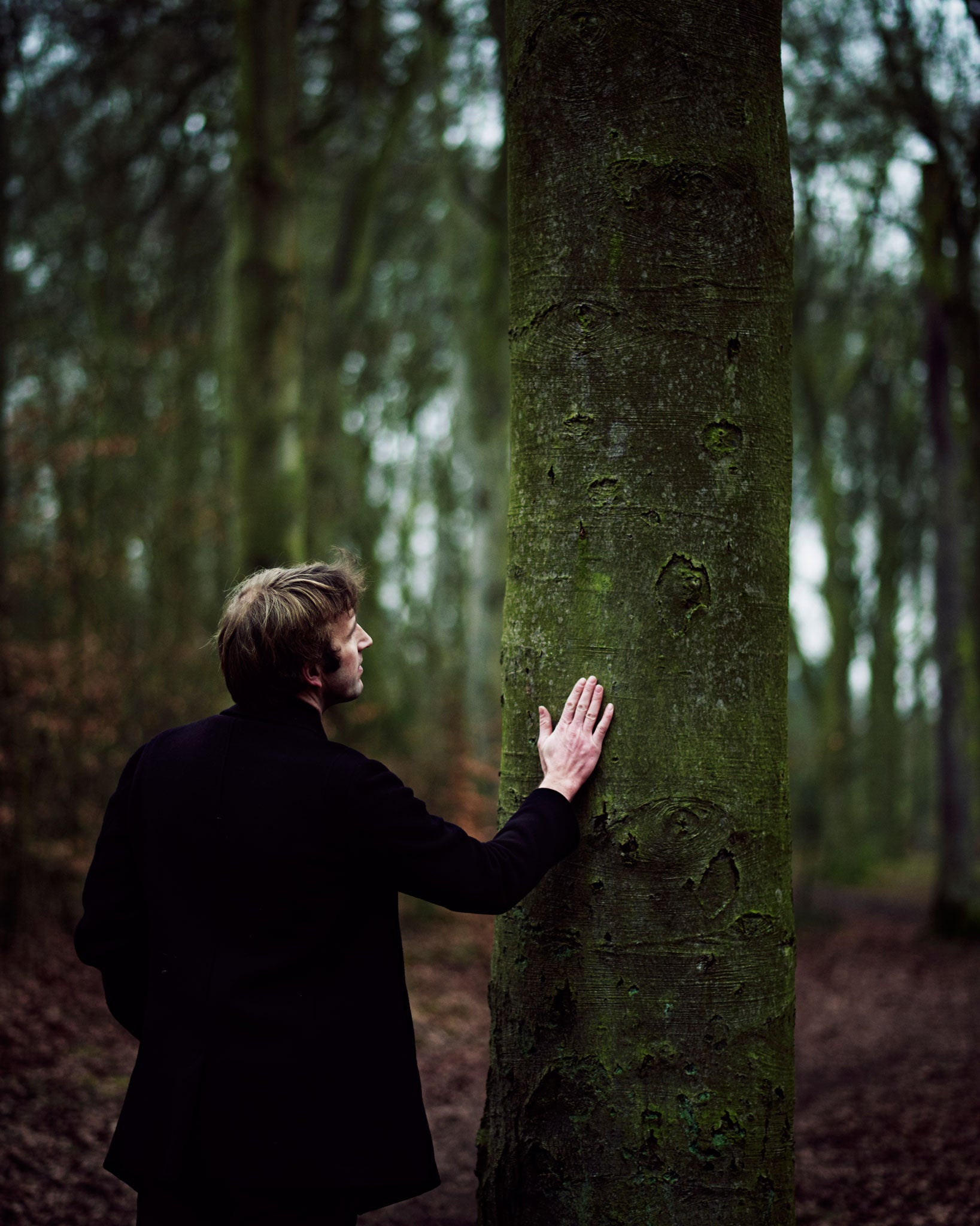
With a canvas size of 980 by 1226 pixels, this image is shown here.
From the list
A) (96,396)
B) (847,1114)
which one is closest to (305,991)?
(847,1114)

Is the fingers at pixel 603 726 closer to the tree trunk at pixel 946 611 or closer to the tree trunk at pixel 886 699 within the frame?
the tree trunk at pixel 946 611

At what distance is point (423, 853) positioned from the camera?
204 cm

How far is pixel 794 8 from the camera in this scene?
10922 millimetres

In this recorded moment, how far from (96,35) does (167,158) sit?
4.01ft

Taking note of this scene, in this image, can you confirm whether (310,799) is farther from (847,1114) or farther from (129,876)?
(847,1114)

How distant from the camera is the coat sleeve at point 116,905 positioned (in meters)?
2.19

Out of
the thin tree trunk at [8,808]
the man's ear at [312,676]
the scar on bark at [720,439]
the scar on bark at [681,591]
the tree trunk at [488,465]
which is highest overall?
the tree trunk at [488,465]

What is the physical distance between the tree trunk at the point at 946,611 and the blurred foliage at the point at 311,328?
12cm

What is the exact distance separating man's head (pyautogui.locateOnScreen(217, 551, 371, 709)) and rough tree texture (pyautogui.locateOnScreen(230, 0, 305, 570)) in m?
5.28

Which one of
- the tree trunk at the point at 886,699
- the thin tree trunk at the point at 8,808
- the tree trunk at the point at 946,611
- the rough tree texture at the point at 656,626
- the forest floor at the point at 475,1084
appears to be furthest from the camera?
the tree trunk at the point at 886,699

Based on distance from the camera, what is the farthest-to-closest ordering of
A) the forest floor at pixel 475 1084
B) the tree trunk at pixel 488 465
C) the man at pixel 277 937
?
the tree trunk at pixel 488 465
the forest floor at pixel 475 1084
the man at pixel 277 937

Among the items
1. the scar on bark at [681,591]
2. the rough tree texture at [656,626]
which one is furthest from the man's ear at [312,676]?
the scar on bark at [681,591]

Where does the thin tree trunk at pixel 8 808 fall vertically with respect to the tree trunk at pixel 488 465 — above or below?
below

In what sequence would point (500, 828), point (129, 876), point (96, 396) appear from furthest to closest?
point (96, 396)
point (500, 828)
point (129, 876)
